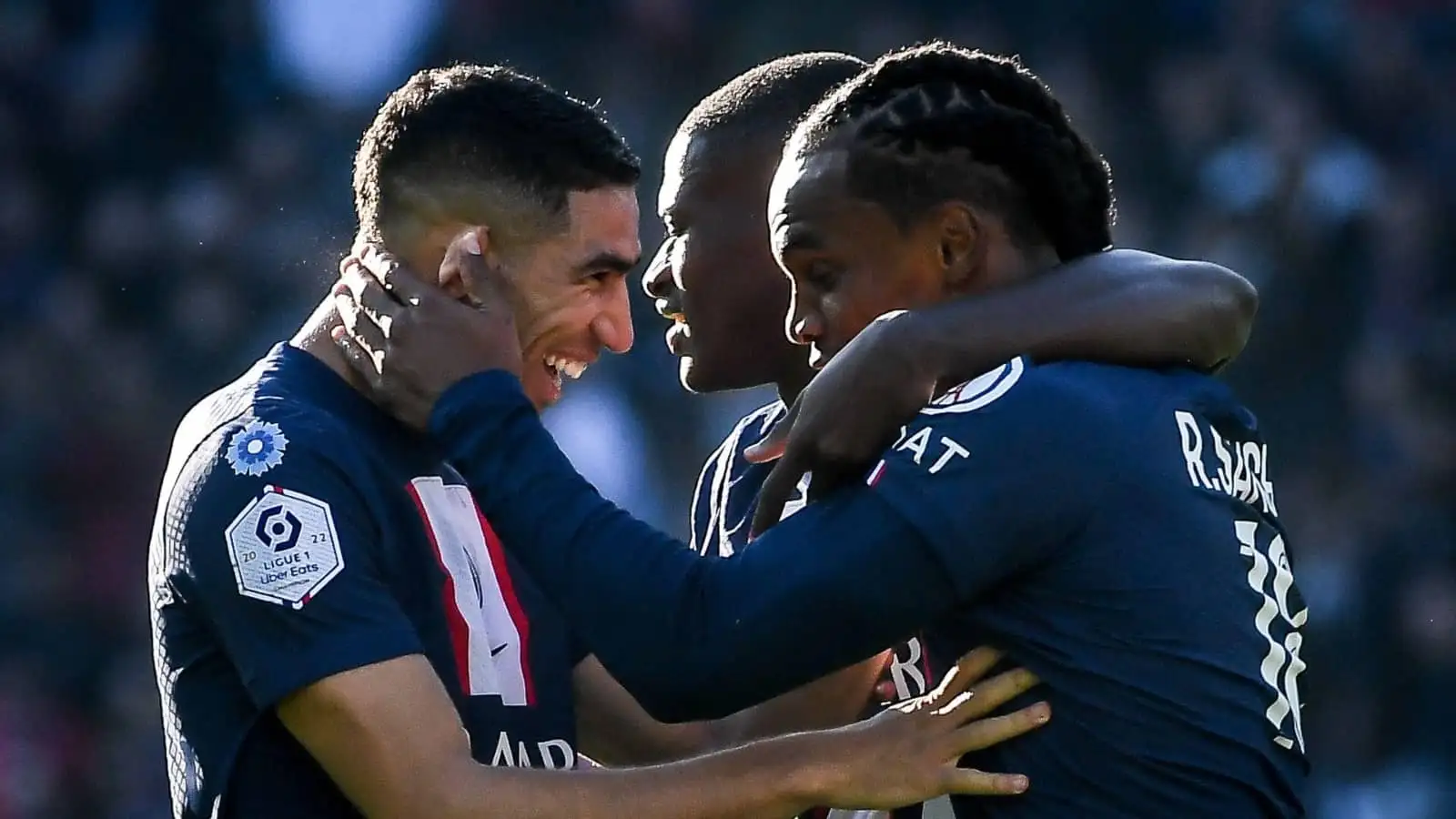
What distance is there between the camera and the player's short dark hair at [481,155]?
3.40 metres

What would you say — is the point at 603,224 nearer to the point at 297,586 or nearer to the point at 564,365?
the point at 564,365

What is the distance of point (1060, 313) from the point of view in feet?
9.18

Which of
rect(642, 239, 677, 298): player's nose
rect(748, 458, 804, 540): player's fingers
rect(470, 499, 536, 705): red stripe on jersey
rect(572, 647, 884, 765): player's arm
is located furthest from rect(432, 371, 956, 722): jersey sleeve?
rect(642, 239, 677, 298): player's nose

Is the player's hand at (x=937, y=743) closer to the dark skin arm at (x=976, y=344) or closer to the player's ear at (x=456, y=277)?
the dark skin arm at (x=976, y=344)

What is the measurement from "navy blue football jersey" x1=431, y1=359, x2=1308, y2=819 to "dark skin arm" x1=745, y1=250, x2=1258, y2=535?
0.14 ft

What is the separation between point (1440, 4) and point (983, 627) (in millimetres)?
7535

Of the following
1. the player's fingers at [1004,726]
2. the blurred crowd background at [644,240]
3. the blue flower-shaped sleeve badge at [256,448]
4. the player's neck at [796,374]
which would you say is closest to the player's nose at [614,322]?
the player's neck at [796,374]

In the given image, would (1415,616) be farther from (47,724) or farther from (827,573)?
(827,573)

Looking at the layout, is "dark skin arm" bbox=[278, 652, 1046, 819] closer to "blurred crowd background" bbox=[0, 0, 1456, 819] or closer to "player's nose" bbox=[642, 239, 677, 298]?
"player's nose" bbox=[642, 239, 677, 298]

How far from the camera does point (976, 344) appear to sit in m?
2.76

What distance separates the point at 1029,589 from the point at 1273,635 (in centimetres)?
36

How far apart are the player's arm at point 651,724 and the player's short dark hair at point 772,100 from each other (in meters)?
1.00

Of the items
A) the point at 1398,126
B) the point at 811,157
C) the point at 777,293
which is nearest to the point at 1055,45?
the point at 1398,126

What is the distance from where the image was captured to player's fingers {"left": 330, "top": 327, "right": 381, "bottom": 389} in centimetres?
310
